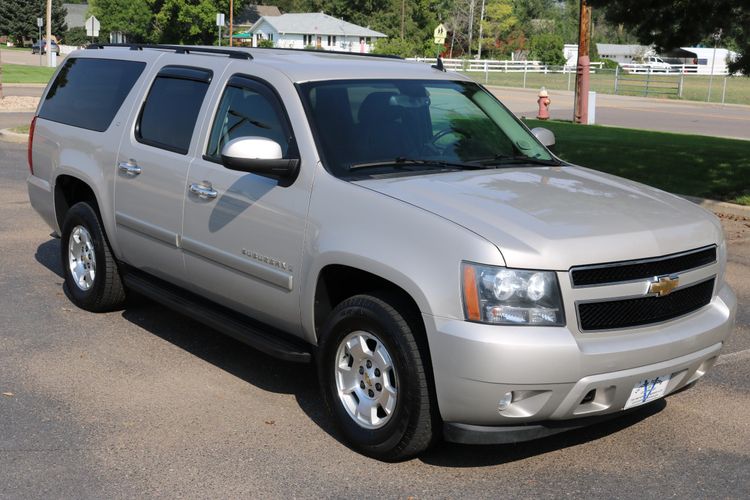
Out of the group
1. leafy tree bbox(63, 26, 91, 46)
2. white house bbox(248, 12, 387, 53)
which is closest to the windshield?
white house bbox(248, 12, 387, 53)

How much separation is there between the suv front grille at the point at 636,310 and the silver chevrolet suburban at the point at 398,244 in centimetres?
1

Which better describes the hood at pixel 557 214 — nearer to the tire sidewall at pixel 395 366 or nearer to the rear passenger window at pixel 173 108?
the tire sidewall at pixel 395 366

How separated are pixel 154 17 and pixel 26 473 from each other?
8022 centimetres

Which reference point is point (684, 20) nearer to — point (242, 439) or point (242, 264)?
point (242, 264)

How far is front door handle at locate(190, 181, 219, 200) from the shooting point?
5613mm

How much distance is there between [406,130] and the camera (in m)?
5.52

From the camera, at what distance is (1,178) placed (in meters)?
13.8

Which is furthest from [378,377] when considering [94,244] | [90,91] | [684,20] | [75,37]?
[75,37]

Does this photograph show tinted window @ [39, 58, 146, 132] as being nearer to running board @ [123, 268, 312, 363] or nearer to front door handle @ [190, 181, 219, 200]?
running board @ [123, 268, 312, 363]

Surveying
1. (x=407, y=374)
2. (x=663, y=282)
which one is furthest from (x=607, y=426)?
(x=407, y=374)

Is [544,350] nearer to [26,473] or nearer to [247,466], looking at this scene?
[247,466]

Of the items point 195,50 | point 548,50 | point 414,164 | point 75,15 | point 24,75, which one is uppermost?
point 75,15

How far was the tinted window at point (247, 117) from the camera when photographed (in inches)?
213

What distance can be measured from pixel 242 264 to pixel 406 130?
1186 mm
